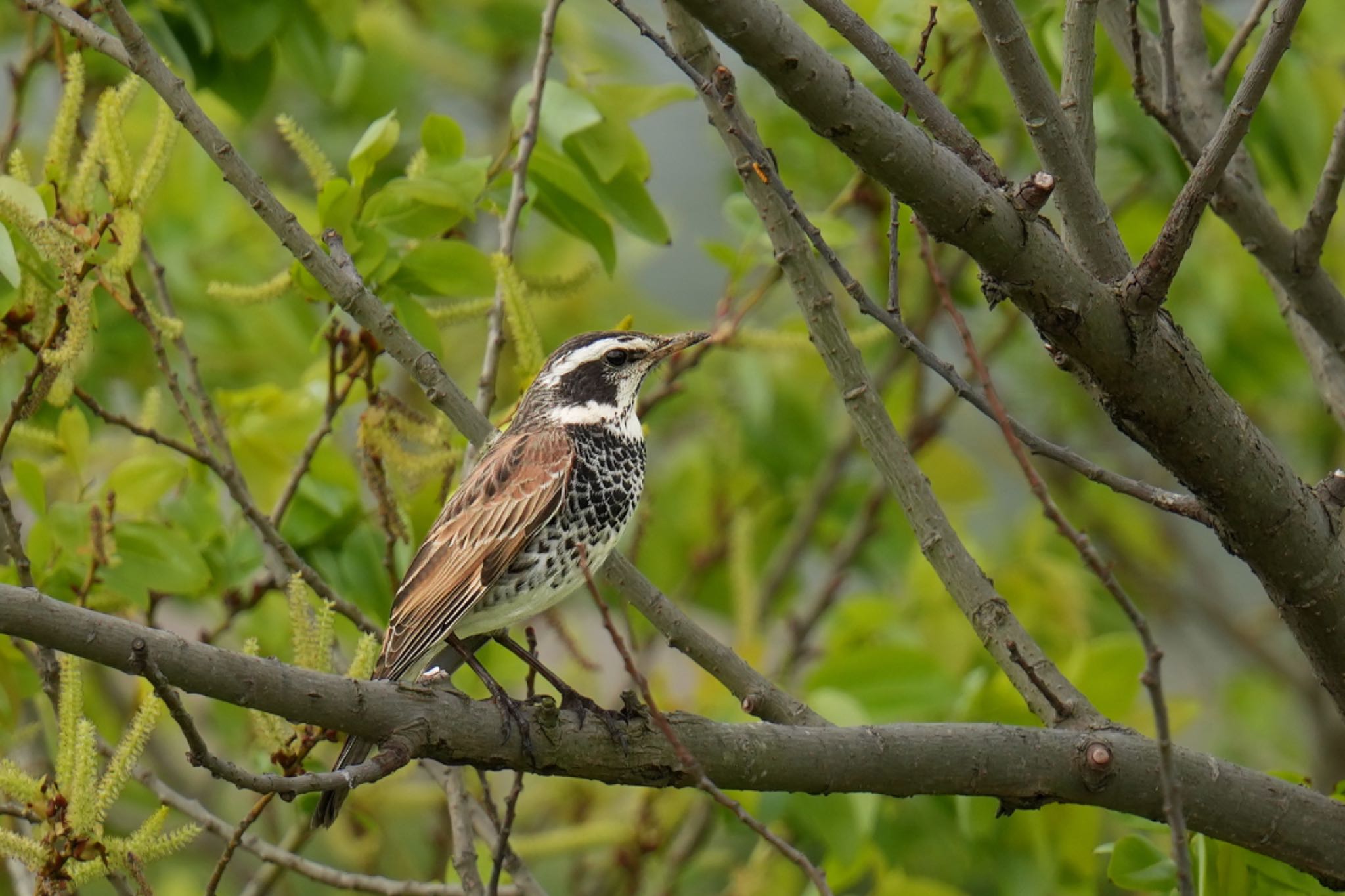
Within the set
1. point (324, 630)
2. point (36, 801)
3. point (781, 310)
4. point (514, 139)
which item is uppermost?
point (781, 310)

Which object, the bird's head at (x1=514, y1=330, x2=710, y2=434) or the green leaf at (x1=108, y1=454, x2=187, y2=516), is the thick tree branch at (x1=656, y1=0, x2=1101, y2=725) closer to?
the bird's head at (x1=514, y1=330, x2=710, y2=434)

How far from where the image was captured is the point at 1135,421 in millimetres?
3432

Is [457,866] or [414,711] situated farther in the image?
[457,866]

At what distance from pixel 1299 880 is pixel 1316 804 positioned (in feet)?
1.12

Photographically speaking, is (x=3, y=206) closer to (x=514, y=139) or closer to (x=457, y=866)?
(x=514, y=139)

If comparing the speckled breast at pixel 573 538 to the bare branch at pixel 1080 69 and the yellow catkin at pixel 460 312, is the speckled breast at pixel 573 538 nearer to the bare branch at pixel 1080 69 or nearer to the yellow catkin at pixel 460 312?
the yellow catkin at pixel 460 312

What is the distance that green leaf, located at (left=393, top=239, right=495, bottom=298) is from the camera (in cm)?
440

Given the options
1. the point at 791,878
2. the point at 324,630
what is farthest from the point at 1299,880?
the point at 791,878

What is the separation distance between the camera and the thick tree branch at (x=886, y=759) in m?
3.09

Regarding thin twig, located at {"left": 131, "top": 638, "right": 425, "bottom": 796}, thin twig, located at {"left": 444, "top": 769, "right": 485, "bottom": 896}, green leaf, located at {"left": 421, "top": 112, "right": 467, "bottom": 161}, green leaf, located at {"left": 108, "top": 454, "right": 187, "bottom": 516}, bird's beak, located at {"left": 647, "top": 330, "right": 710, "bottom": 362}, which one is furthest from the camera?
bird's beak, located at {"left": 647, "top": 330, "right": 710, "bottom": 362}

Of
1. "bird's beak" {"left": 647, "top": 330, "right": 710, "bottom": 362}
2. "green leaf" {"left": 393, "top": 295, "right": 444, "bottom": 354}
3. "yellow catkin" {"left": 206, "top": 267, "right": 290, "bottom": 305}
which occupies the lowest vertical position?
"yellow catkin" {"left": 206, "top": 267, "right": 290, "bottom": 305}

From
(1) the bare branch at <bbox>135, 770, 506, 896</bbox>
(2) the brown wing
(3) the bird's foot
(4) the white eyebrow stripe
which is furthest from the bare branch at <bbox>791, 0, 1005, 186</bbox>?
(1) the bare branch at <bbox>135, 770, 506, 896</bbox>

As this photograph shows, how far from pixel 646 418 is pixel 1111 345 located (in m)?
4.92

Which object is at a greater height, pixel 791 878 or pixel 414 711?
pixel 791 878
